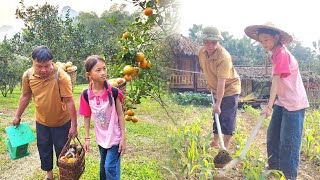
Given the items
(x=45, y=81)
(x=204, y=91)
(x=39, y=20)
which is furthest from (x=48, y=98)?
(x=39, y=20)

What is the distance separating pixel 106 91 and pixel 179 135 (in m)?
0.53

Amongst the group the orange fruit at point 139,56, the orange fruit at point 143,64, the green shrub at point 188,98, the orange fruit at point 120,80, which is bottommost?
the green shrub at point 188,98

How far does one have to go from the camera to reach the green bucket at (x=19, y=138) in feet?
8.29

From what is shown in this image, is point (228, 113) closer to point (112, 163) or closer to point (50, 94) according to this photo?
point (112, 163)

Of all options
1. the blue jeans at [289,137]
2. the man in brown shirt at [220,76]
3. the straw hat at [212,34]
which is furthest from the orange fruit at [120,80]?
the blue jeans at [289,137]

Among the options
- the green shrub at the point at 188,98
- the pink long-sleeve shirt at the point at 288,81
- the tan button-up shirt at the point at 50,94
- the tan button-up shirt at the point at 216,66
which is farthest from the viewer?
the tan button-up shirt at the point at 50,94

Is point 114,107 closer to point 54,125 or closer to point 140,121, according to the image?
point 54,125

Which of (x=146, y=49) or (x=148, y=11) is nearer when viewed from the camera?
(x=148, y=11)

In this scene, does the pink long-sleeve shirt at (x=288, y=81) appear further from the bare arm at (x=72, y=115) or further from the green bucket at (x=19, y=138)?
the green bucket at (x=19, y=138)

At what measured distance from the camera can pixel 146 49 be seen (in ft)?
6.12

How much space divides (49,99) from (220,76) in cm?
137

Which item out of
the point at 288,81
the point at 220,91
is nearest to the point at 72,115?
the point at 220,91

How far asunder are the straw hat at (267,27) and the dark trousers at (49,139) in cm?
157

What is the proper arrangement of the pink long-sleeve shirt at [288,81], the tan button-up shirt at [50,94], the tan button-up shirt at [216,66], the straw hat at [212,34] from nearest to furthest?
the straw hat at [212,34] → the tan button-up shirt at [216,66] → the pink long-sleeve shirt at [288,81] → the tan button-up shirt at [50,94]
